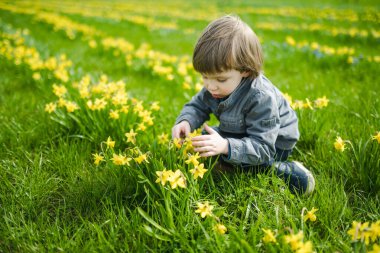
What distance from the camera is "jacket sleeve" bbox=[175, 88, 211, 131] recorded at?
2.68m

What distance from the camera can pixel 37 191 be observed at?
2.15m

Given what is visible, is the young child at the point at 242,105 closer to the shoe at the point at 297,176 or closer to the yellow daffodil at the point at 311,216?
the shoe at the point at 297,176

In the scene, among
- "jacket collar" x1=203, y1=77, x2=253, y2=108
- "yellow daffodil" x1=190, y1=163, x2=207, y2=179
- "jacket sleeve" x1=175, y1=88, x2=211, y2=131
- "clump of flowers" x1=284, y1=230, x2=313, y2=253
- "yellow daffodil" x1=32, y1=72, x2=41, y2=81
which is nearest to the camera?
"clump of flowers" x1=284, y1=230, x2=313, y2=253

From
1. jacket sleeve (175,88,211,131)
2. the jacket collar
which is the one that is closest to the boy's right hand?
jacket sleeve (175,88,211,131)

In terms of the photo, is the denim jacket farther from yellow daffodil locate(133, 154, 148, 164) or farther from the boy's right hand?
yellow daffodil locate(133, 154, 148, 164)

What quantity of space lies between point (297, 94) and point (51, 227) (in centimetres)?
318

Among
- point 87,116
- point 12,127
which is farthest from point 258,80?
point 12,127

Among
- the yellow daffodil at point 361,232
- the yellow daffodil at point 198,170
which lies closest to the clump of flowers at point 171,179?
the yellow daffodil at point 198,170

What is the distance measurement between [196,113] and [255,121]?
0.64 metres

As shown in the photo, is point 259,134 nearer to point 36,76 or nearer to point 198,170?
point 198,170

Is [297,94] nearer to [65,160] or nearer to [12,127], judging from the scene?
[65,160]

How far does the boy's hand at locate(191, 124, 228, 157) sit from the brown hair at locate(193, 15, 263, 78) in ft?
1.44

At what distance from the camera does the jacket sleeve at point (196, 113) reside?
268cm

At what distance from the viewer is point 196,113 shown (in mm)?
2736
